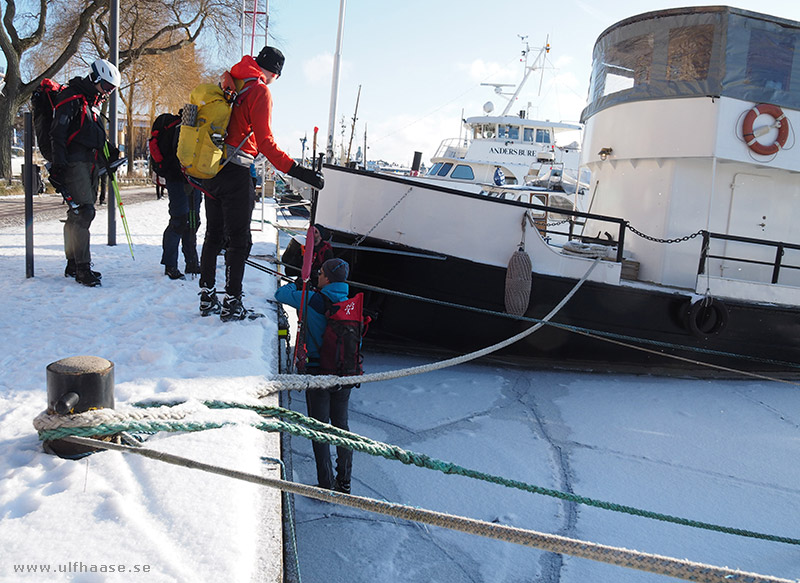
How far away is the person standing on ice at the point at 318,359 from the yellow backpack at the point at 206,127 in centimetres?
92

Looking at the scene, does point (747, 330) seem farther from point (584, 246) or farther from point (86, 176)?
point (86, 176)

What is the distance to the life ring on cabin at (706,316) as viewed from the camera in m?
6.02

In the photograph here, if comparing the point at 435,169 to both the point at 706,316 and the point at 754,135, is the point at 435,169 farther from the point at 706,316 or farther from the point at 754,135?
the point at 706,316

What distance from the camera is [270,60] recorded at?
3.63 m

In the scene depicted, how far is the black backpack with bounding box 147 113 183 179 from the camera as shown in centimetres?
517

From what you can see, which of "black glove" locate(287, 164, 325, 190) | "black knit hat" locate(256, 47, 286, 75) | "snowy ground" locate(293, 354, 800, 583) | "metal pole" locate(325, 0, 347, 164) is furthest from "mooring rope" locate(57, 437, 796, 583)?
"metal pole" locate(325, 0, 347, 164)

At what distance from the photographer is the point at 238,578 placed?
61.2 inches

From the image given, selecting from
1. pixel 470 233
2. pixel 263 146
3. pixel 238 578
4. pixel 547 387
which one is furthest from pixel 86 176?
pixel 547 387

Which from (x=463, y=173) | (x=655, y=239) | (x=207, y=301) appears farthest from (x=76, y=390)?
(x=463, y=173)

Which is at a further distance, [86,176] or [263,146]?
[86,176]

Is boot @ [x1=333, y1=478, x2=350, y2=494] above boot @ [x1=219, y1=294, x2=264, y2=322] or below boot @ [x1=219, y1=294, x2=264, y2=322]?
below

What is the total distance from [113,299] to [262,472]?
9.51 feet

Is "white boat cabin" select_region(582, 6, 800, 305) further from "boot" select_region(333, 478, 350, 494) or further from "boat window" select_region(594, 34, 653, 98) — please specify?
"boot" select_region(333, 478, 350, 494)

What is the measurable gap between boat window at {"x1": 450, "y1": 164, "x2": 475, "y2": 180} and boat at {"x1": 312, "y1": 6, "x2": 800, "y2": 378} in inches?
512
